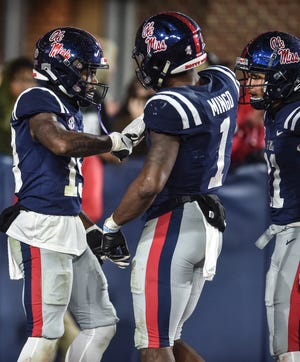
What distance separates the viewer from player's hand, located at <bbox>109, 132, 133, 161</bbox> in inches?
184

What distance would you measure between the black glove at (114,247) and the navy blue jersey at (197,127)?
230 mm

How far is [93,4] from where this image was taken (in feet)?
36.7

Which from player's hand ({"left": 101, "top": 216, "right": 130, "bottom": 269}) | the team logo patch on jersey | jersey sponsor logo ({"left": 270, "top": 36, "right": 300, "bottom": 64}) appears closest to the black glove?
player's hand ({"left": 101, "top": 216, "right": 130, "bottom": 269})

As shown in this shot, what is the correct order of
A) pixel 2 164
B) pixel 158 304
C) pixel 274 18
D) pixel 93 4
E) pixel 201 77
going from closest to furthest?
pixel 158 304
pixel 201 77
pixel 2 164
pixel 274 18
pixel 93 4

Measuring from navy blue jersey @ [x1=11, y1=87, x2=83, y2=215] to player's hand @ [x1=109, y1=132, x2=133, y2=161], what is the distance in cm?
23

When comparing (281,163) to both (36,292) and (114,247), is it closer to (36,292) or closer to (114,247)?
(114,247)

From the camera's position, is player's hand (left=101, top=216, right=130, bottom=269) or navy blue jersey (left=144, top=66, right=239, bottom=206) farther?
player's hand (left=101, top=216, right=130, bottom=269)

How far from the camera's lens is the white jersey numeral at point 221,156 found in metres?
4.63

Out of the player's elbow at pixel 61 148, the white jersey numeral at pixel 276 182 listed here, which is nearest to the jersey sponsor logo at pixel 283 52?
the white jersey numeral at pixel 276 182

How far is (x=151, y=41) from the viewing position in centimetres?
460

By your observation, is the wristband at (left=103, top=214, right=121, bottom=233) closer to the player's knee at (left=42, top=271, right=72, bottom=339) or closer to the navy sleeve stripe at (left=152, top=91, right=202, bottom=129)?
the player's knee at (left=42, top=271, right=72, bottom=339)

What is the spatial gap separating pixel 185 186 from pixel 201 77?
0.58 metres

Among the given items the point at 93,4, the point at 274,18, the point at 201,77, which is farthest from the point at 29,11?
the point at 201,77

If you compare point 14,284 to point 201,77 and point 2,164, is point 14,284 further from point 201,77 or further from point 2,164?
point 201,77
